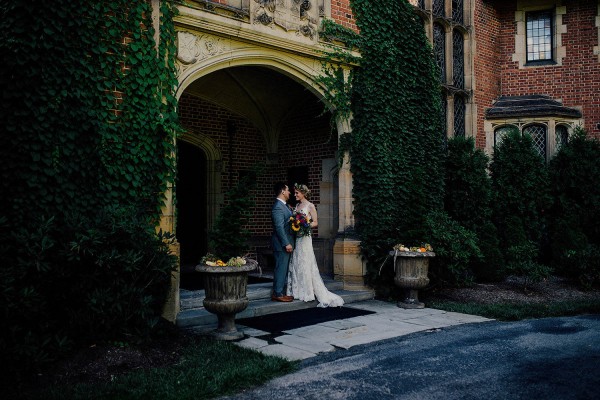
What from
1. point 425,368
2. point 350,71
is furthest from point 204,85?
point 425,368

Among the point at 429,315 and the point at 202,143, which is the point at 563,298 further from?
the point at 202,143

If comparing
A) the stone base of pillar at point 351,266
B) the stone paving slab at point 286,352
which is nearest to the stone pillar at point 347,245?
the stone base of pillar at point 351,266

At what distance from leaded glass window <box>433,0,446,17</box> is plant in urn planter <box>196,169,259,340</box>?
810 centimetres

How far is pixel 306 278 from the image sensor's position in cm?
807

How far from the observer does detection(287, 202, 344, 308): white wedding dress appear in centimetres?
807

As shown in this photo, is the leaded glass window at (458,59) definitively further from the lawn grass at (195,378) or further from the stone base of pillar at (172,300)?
the lawn grass at (195,378)

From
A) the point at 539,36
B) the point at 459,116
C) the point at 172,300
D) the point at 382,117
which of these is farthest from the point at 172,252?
the point at 539,36

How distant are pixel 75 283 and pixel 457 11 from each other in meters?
11.2

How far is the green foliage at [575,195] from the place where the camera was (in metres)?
11.3

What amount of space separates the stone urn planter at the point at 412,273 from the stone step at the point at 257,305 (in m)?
0.94

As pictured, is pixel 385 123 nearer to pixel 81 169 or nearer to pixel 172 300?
pixel 172 300

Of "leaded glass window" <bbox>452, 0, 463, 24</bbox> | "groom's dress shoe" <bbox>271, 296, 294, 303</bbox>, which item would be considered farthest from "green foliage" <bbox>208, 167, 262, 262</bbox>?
"leaded glass window" <bbox>452, 0, 463, 24</bbox>

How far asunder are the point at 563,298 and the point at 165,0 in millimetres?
8082

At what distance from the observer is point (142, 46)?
20.9ft
